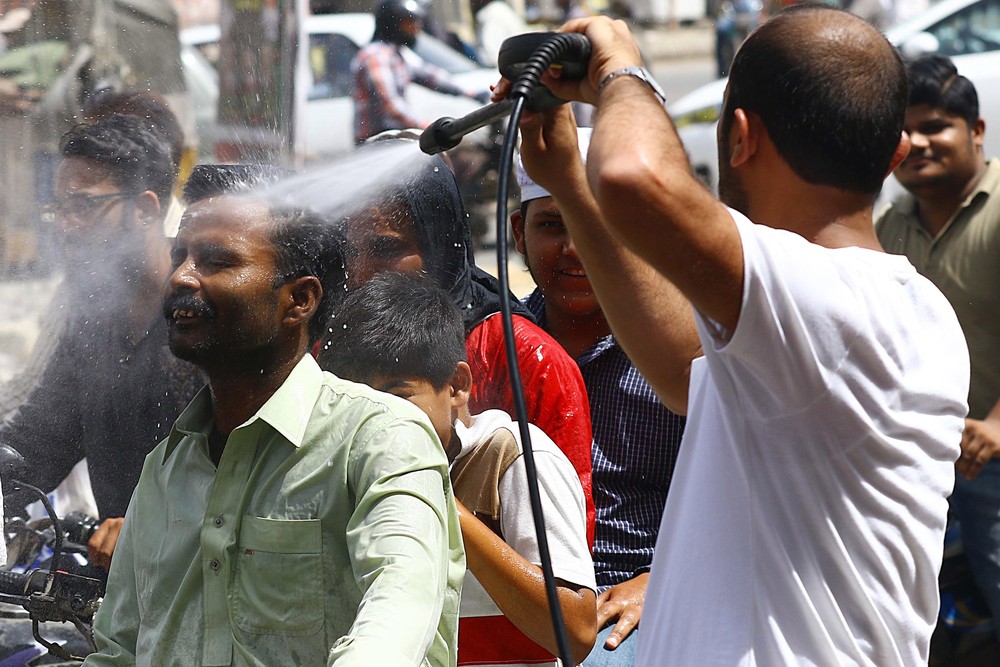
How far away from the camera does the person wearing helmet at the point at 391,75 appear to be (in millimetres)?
5316

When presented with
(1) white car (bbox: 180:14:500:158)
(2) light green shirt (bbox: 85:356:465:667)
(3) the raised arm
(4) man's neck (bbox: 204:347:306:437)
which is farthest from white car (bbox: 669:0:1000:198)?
(3) the raised arm

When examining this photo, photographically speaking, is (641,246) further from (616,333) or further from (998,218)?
(998,218)

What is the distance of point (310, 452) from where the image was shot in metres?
1.83

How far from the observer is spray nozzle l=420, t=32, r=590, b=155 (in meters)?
1.53

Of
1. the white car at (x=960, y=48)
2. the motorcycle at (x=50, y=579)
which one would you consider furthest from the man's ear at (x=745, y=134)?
the white car at (x=960, y=48)

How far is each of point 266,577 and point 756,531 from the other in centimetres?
71

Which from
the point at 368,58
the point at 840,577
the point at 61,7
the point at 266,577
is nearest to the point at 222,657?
the point at 266,577

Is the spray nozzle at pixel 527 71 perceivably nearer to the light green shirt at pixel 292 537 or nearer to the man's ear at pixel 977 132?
the light green shirt at pixel 292 537

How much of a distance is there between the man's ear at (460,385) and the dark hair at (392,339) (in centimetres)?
1

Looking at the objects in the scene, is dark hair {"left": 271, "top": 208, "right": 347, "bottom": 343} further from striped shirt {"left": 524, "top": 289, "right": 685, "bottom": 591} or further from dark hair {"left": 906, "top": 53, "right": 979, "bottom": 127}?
dark hair {"left": 906, "top": 53, "right": 979, "bottom": 127}

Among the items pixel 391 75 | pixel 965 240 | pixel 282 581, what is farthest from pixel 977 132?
pixel 282 581

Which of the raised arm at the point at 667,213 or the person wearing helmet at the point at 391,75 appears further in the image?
the person wearing helmet at the point at 391,75

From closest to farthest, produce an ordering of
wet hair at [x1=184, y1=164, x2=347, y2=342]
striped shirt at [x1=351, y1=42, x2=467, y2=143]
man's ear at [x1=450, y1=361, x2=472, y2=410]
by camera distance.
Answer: wet hair at [x1=184, y1=164, x2=347, y2=342] < man's ear at [x1=450, y1=361, x2=472, y2=410] < striped shirt at [x1=351, y1=42, x2=467, y2=143]

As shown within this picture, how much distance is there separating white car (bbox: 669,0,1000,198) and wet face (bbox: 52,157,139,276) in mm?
5483
